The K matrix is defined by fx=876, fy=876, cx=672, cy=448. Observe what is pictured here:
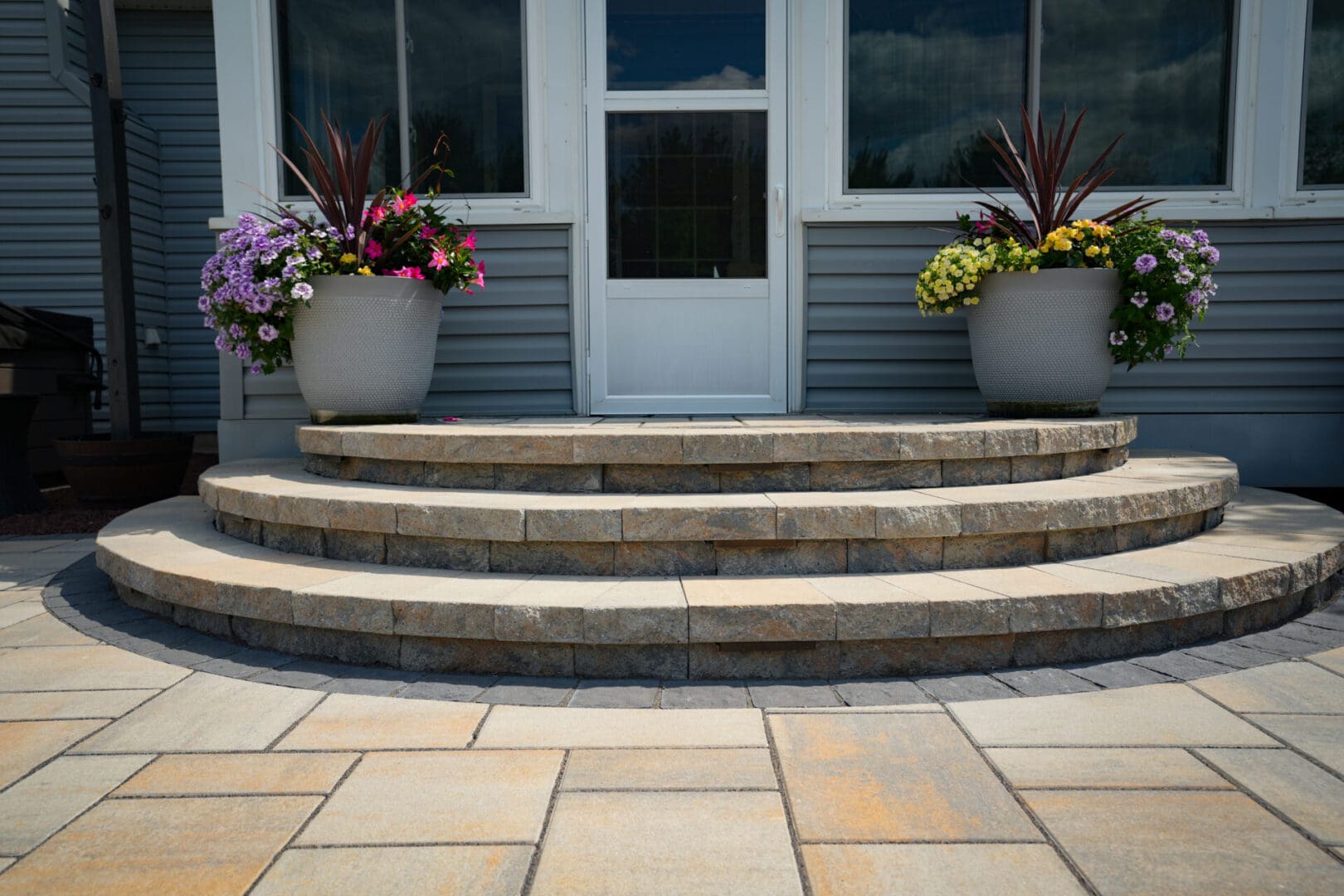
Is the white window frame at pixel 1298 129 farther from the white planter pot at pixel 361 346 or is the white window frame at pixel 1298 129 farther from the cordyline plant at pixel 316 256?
the white planter pot at pixel 361 346

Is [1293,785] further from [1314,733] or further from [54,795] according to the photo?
[54,795]

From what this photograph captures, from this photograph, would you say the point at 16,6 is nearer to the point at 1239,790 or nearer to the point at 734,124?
the point at 734,124

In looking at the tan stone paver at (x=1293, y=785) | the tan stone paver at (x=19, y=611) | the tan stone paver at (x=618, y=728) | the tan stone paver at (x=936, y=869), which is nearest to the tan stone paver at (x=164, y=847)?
the tan stone paver at (x=618, y=728)

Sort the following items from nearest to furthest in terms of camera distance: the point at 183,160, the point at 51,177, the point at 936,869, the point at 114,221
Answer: the point at 936,869 → the point at 114,221 → the point at 51,177 → the point at 183,160

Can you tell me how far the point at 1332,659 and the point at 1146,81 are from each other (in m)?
3.11

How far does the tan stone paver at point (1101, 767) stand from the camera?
160 centimetres

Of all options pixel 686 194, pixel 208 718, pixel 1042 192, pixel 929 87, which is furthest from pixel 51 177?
pixel 1042 192

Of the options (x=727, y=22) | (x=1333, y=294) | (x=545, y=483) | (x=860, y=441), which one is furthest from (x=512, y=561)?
(x=1333, y=294)

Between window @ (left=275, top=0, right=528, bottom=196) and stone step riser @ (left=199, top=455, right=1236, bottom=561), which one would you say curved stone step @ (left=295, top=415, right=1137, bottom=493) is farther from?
window @ (left=275, top=0, right=528, bottom=196)

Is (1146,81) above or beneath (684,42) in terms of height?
beneath

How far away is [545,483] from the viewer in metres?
2.81

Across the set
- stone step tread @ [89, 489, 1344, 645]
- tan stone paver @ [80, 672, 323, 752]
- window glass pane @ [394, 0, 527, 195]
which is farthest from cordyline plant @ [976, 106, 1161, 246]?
tan stone paver @ [80, 672, 323, 752]

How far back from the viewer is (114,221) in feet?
14.6

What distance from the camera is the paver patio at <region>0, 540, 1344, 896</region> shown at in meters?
1.34
